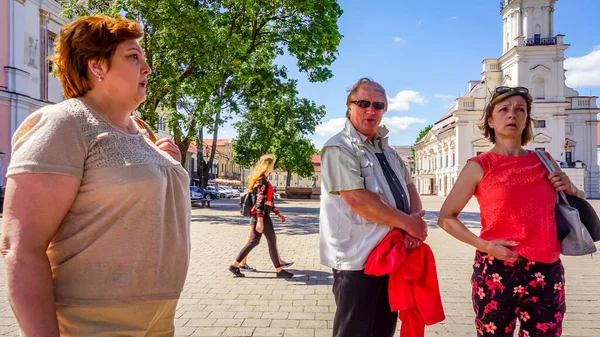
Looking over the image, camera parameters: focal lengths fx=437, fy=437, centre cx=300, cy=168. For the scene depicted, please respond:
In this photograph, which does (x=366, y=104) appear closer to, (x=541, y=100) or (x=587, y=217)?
(x=587, y=217)

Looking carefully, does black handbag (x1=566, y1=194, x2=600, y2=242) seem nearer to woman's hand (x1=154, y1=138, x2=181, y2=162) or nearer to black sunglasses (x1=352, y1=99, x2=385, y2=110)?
black sunglasses (x1=352, y1=99, x2=385, y2=110)

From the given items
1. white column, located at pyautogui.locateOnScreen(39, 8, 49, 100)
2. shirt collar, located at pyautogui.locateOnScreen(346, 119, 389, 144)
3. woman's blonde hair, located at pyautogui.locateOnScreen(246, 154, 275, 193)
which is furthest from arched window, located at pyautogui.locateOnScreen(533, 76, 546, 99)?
shirt collar, located at pyautogui.locateOnScreen(346, 119, 389, 144)

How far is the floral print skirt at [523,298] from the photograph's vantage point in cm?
263

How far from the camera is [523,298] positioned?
2.68 metres

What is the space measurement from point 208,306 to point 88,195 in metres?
4.24

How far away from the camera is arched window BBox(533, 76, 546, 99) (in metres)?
56.1

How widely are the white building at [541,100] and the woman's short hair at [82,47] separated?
58.5 meters

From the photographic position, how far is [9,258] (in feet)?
4.45

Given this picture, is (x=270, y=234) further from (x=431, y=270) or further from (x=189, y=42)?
(x=189, y=42)

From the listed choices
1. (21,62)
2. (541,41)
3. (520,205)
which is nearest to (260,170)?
(520,205)

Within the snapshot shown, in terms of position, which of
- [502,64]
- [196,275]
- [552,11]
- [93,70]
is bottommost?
[196,275]

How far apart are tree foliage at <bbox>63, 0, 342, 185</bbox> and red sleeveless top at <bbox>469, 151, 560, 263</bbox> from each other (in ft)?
49.7

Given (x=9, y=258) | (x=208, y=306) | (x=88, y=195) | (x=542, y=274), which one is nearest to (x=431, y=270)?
(x=542, y=274)

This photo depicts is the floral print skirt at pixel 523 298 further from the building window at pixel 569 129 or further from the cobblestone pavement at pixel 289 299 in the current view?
the building window at pixel 569 129
